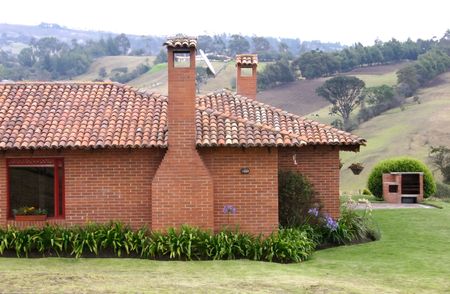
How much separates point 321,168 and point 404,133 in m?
49.2

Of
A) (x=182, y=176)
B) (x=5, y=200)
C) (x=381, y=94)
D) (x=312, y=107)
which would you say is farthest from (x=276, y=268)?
(x=312, y=107)

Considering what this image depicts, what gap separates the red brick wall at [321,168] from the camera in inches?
842

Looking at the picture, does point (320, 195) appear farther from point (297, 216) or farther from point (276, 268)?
point (276, 268)

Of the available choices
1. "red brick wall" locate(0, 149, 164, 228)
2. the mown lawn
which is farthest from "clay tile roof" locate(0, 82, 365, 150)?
the mown lawn

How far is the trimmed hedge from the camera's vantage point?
17547 millimetres

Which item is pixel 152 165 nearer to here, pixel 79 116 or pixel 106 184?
pixel 106 184

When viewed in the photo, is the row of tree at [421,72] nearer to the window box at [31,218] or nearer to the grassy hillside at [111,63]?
the grassy hillside at [111,63]

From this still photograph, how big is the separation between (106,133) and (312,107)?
6871cm

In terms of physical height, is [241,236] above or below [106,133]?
below

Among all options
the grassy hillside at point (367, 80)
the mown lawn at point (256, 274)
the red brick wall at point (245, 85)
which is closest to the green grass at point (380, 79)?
the grassy hillside at point (367, 80)

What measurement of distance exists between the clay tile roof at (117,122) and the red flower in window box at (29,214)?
1.62 metres

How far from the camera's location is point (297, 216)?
20500 millimetres

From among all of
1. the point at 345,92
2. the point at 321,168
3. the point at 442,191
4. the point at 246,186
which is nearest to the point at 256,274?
the point at 246,186

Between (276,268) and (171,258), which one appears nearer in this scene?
(276,268)
